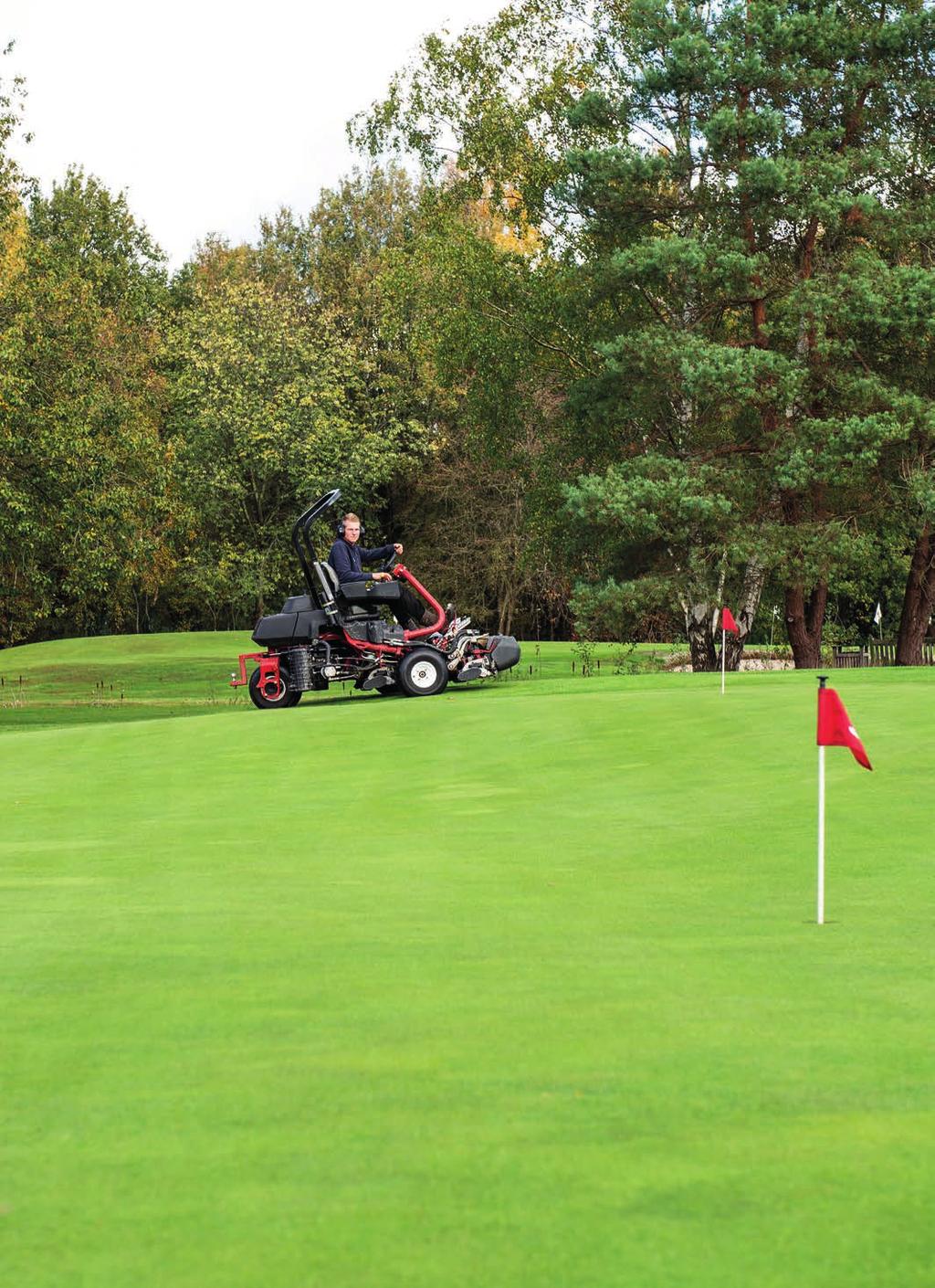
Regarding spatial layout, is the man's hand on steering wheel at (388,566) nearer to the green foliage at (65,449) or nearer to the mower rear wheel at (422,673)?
the mower rear wheel at (422,673)

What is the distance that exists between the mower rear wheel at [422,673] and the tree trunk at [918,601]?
1337 cm

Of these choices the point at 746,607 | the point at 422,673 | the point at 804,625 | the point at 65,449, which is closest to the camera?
the point at 422,673

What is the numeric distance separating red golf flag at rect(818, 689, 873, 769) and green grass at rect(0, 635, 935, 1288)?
861 mm

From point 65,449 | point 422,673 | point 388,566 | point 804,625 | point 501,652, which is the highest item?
point 65,449

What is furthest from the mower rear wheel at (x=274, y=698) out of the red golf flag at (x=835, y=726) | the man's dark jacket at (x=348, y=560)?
the red golf flag at (x=835, y=726)

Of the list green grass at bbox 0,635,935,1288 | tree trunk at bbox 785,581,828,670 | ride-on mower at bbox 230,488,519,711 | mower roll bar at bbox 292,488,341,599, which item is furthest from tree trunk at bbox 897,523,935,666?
green grass at bbox 0,635,935,1288

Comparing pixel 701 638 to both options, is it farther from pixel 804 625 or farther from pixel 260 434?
pixel 260 434

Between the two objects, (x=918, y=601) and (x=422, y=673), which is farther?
(x=918, y=601)

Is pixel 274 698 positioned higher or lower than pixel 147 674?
higher

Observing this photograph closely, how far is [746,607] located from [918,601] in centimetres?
372

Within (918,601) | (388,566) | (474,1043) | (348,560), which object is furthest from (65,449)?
(474,1043)

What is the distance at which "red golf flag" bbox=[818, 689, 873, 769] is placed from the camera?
27.8 feet

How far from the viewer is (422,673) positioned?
2541 cm

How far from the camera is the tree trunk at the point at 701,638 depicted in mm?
36938
